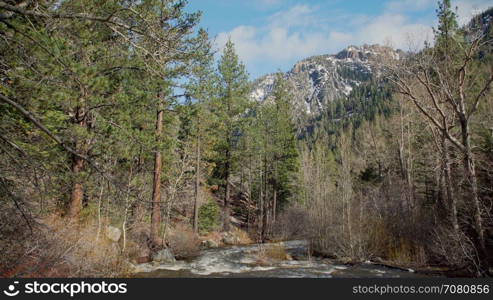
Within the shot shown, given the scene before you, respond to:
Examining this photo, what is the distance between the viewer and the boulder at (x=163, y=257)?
43.9ft

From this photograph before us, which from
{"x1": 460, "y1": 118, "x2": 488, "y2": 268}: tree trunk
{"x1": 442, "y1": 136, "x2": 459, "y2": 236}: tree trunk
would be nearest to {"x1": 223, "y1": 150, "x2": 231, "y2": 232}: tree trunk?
{"x1": 442, "y1": 136, "x2": 459, "y2": 236}: tree trunk

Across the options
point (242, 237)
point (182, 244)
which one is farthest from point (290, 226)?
point (182, 244)

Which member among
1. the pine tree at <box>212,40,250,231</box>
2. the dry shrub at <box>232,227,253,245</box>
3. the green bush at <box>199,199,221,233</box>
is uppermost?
the pine tree at <box>212,40,250,231</box>

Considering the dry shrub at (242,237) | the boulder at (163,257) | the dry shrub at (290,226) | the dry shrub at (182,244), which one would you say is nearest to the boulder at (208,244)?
the dry shrub at (242,237)

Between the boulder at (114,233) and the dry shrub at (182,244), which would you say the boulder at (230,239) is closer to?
the dry shrub at (182,244)

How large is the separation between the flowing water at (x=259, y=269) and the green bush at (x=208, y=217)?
7.56 metres

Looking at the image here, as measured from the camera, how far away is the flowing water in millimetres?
11391

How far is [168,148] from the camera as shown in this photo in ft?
38.6

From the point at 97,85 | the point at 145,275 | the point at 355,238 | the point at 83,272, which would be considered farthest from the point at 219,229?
the point at 97,85

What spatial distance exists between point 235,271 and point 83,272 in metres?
5.97

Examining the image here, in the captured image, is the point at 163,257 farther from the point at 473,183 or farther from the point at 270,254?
the point at 473,183

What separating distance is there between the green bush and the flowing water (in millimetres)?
7556

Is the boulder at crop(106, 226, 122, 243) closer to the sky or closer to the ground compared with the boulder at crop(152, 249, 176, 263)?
closer to the sky

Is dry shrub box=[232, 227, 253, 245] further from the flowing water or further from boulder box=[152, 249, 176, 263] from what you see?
boulder box=[152, 249, 176, 263]
